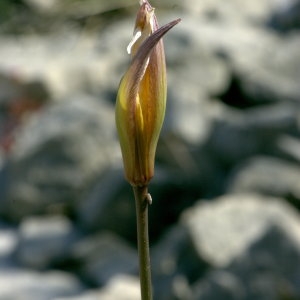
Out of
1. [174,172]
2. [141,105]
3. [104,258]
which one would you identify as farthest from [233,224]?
[141,105]

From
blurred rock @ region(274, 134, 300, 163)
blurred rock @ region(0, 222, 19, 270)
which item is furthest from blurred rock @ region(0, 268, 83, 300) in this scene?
blurred rock @ region(274, 134, 300, 163)

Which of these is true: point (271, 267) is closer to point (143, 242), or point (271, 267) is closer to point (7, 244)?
point (7, 244)

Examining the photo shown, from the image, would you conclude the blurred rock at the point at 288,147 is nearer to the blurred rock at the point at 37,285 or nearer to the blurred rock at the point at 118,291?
the blurred rock at the point at 118,291

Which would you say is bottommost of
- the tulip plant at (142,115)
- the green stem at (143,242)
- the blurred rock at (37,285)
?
the green stem at (143,242)

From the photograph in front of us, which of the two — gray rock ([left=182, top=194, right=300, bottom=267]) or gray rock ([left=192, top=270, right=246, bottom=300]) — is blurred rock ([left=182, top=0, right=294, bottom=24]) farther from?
gray rock ([left=192, top=270, right=246, bottom=300])

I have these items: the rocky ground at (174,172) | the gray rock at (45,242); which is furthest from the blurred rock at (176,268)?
the gray rock at (45,242)

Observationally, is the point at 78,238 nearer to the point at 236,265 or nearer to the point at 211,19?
the point at 236,265
